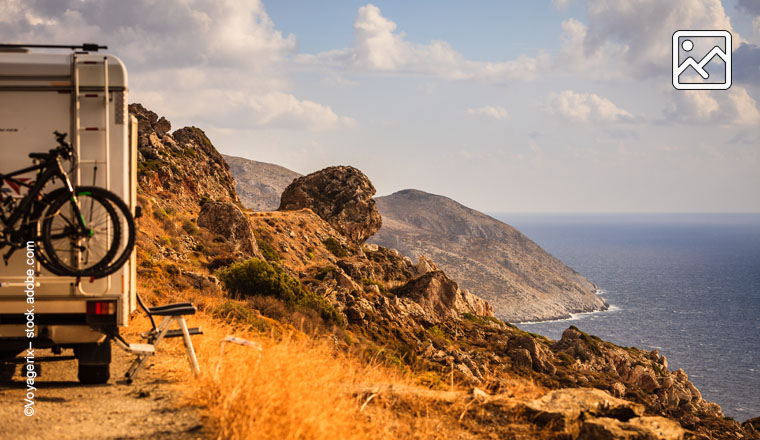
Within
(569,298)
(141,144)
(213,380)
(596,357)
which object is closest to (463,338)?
(596,357)

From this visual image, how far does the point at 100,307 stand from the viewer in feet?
23.5

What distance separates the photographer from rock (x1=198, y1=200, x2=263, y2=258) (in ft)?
126

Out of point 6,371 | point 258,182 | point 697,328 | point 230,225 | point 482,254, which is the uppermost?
point 258,182

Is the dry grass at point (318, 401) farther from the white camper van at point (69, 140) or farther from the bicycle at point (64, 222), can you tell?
the bicycle at point (64, 222)

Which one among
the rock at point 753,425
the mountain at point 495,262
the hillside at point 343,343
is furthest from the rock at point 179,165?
the mountain at point 495,262

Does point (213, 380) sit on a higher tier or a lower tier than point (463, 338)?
higher

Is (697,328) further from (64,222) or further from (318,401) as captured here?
(64,222)

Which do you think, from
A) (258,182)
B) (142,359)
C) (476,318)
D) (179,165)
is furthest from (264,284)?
(258,182)

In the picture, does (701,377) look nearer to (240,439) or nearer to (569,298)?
(569,298)

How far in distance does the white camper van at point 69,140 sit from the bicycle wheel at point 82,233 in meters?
0.31

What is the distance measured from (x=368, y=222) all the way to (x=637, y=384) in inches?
1164

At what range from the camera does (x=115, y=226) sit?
6.59 meters

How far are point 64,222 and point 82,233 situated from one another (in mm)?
241

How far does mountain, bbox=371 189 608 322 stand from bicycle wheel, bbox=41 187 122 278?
12213 cm
